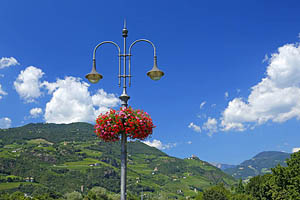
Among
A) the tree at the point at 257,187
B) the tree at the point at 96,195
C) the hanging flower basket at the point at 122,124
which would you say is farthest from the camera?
the tree at the point at 96,195

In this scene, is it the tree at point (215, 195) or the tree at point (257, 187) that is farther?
the tree at point (215, 195)

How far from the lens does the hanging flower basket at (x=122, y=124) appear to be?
940 centimetres

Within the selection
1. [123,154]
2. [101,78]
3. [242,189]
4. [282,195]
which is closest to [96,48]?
[101,78]

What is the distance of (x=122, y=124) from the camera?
941cm

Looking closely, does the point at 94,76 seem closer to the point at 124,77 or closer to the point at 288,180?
the point at 124,77

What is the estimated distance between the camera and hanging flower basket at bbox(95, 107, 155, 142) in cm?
940

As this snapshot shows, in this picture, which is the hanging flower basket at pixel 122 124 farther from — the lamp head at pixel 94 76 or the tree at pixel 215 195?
the tree at pixel 215 195

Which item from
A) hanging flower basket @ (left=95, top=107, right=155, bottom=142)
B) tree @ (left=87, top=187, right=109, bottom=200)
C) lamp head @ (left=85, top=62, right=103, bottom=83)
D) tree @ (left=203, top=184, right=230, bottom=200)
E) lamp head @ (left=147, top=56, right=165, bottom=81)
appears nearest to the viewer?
hanging flower basket @ (left=95, top=107, right=155, bottom=142)

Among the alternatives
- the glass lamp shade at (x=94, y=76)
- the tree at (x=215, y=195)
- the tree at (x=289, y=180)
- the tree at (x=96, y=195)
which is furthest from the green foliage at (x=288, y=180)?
the tree at (x=96, y=195)

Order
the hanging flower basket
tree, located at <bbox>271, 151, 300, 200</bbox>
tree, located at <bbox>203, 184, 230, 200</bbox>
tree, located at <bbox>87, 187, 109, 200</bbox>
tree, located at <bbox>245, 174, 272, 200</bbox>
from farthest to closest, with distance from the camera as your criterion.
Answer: tree, located at <bbox>87, 187, 109, 200</bbox>
tree, located at <bbox>203, 184, 230, 200</bbox>
tree, located at <bbox>245, 174, 272, 200</bbox>
tree, located at <bbox>271, 151, 300, 200</bbox>
the hanging flower basket

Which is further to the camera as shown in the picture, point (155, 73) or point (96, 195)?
point (96, 195)

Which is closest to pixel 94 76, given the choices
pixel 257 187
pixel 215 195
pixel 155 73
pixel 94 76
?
pixel 94 76

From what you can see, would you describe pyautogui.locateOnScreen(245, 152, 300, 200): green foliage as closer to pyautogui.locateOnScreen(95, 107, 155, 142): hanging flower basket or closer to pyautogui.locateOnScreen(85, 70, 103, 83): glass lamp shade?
pyautogui.locateOnScreen(95, 107, 155, 142): hanging flower basket

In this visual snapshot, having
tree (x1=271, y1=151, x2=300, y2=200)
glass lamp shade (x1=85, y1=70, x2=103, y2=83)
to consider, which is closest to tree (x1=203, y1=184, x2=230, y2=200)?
tree (x1=271, y1=151, x2=300, y2=200)
